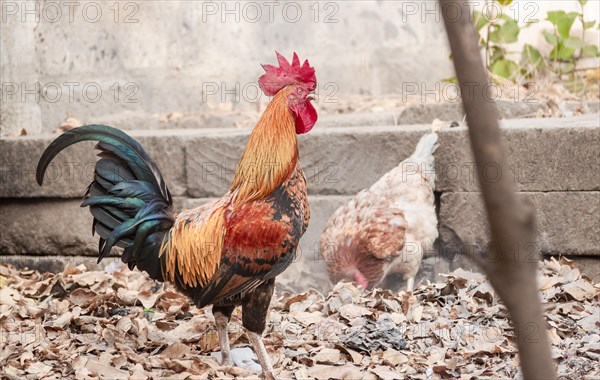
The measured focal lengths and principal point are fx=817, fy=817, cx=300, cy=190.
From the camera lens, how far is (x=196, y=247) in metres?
3.43

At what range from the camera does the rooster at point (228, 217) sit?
130 inches

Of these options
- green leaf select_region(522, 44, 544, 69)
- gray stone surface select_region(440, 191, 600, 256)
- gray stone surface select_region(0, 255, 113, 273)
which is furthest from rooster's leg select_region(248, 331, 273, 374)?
green leaf select_region(522, 44, 544, 69)

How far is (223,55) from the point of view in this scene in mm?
7441

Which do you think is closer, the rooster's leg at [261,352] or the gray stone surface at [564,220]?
the rooster's leg at [261,352]

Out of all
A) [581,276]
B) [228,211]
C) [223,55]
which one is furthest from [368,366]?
[223,55]

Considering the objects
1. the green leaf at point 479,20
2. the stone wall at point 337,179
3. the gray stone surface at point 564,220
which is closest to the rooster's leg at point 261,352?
the stone wall at point 337,179

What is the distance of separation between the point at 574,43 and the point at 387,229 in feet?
12.6

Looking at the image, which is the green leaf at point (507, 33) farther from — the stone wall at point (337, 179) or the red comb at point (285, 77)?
the red comb at point (285, 77)

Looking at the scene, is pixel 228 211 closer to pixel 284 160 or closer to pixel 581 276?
pixel 284 160

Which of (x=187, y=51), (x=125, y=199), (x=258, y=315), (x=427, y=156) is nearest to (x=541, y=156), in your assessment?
(x=427, y=156)

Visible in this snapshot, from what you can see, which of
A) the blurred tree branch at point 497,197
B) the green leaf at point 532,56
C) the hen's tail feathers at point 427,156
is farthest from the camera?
the green leaf at point 532,56

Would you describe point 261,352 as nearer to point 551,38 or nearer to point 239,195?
point 239,195

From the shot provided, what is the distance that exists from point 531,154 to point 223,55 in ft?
11.5

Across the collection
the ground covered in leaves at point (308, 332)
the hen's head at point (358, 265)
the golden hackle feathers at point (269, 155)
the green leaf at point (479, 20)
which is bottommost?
the ground covered in leaves at point (308, 332)
